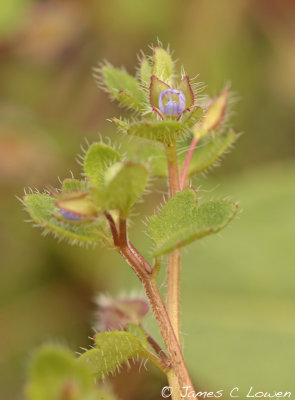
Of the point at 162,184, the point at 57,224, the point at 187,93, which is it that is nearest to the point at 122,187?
the point at 57,224

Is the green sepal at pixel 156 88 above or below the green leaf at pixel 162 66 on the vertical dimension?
below

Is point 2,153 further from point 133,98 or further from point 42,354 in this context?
point 42,354

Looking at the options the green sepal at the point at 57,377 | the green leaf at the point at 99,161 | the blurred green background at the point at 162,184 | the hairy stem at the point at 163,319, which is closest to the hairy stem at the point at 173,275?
the hairy stem at the point at 163,319

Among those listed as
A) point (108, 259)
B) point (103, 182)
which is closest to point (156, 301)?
point (103, 182)

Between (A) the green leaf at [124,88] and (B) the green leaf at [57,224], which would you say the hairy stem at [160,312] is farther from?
(A) the green leaf at [124,88]

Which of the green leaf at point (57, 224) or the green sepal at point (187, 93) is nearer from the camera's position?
the green leaf at point (57, 224)

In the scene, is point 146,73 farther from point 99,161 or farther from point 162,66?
point 99,161
